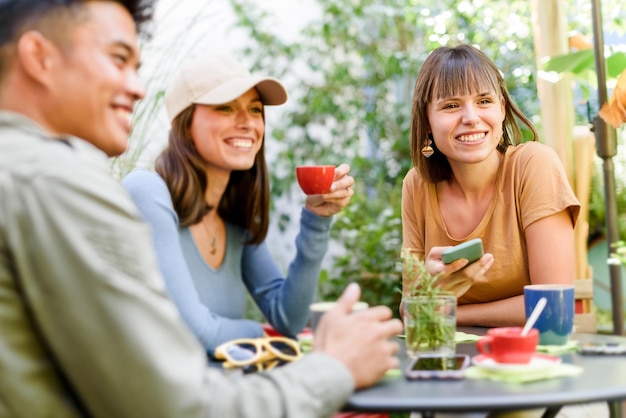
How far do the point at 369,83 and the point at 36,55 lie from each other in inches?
180

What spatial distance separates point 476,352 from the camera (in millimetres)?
1854

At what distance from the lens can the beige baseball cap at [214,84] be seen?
2.23 meters

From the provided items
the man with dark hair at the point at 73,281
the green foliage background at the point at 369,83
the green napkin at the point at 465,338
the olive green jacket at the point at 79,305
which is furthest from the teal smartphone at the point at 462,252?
the green foliage background at the point at 369,83

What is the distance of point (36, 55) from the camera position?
4.26 feet

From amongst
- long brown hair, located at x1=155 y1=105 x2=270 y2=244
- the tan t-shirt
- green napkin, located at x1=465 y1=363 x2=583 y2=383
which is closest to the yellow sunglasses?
green napkin, located at x1=465 y1=363 x2=583 y2=383

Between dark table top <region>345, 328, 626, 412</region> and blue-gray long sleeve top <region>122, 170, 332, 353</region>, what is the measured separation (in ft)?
1.95

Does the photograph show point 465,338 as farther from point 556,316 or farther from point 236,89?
point 236,89

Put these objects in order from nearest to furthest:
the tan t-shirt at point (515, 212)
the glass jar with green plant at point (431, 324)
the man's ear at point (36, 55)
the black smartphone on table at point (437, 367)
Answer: the man's ear at point (36, 55) → the black smartphone on table at point (437, 367) → the glass jar with green plant at point (431, 324) → the tan t-shirt at point (515, 212)

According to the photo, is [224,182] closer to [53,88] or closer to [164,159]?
[164,159]

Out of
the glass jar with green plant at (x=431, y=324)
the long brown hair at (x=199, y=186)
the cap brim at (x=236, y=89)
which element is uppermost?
the cap brim at (x=236, y=89)

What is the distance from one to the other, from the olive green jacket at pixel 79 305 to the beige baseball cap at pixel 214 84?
106 cm

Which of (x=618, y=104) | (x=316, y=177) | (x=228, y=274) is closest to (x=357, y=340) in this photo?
(x=316, y=177)

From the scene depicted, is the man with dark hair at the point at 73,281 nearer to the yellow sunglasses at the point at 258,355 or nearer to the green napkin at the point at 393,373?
the green napkin at the point at 393,373

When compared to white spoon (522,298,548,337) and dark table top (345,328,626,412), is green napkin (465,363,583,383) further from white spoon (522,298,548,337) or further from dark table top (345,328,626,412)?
white spoon (522,298,548,337)
